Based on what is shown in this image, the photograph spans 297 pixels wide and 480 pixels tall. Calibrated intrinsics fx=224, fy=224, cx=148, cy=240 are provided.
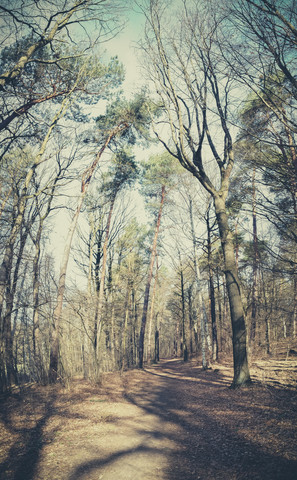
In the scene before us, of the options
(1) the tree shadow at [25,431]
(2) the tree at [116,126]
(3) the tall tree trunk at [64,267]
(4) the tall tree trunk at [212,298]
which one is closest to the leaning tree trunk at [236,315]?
(4) the tall tree trunk at [212,298]

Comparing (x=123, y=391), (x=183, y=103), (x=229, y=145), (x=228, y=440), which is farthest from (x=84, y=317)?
A: (x=183, y=103)

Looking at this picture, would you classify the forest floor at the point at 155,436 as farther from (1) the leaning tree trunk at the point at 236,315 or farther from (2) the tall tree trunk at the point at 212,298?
(2) the tall tree trunk at the point at 212,298

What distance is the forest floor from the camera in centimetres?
275

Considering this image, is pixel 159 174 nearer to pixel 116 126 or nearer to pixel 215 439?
pixel 116 126

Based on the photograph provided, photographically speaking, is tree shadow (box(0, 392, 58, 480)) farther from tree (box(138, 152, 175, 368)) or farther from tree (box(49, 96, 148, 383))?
tree (box(138, 152, 175, 368))

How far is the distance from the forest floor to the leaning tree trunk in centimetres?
39

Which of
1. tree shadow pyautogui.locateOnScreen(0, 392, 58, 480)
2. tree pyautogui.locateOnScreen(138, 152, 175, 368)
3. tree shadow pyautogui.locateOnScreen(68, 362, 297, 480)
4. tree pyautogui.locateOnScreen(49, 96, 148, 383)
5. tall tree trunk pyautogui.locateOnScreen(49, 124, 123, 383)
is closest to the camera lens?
tree shadow pyautogui.locateOnScreen(68, 362, 297, 480)

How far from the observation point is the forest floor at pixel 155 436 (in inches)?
108

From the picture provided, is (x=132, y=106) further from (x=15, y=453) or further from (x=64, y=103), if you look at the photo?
(x=15, y=453)

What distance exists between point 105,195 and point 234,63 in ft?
30.7

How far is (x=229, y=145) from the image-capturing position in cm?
769

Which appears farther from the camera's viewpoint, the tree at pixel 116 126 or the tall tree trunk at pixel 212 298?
the tall tree trunk at pixel 212 298

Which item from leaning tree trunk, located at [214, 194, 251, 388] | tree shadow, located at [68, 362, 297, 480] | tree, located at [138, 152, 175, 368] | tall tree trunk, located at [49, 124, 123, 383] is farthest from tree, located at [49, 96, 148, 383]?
tree shadow, located at [68, 362, 297, 480]

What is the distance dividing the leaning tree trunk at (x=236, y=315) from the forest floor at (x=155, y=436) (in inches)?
15.5
